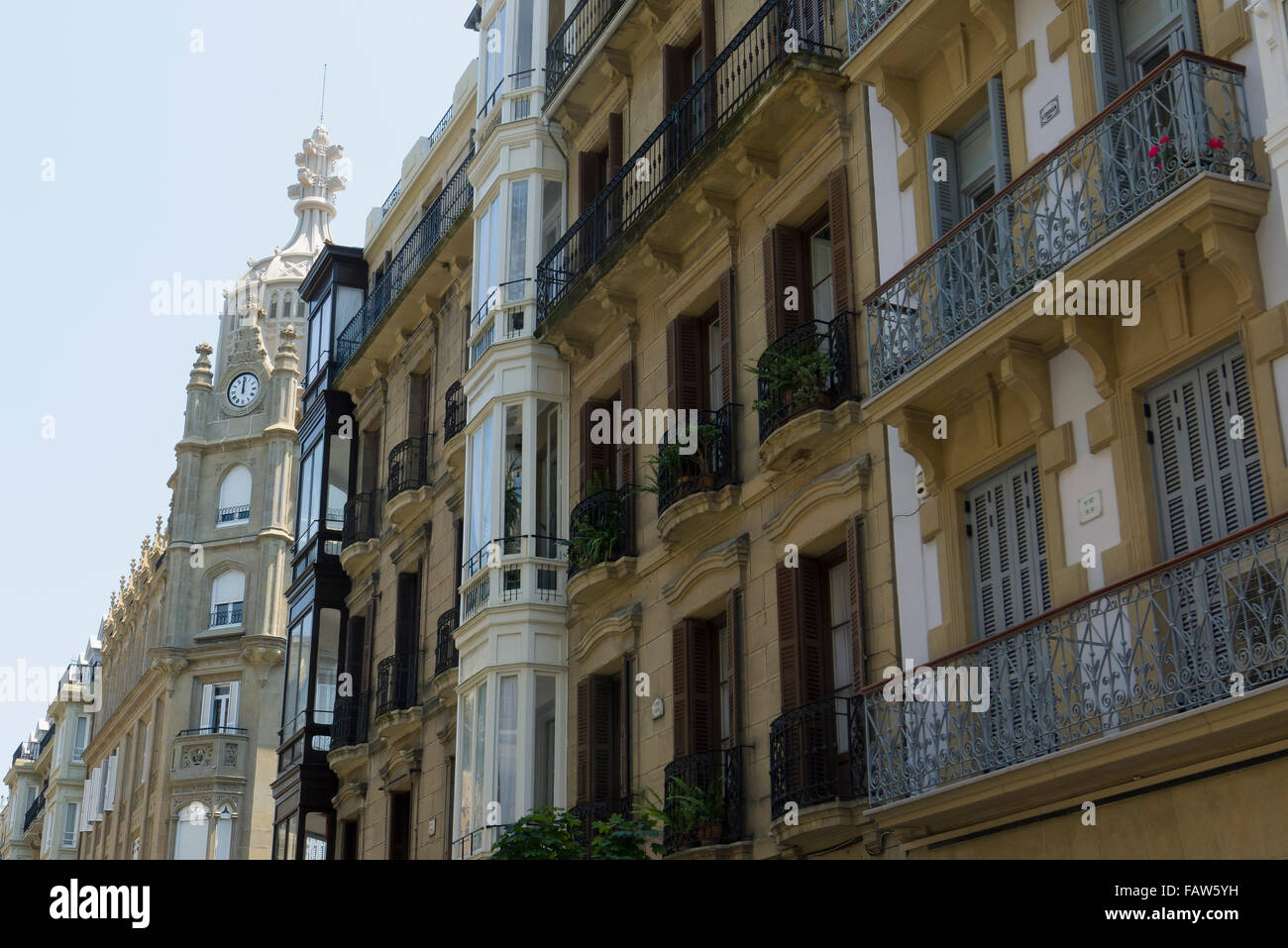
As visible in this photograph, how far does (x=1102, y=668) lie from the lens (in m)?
12.2

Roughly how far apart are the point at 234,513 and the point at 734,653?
1879 inches

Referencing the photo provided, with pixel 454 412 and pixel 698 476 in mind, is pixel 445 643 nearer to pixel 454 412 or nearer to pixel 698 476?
pixel 454 412

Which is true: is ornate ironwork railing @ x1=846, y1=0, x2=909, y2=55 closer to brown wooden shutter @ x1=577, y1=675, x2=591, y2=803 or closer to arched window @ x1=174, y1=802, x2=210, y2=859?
brown wooden shutter @ x1=577, y1=675, x2=591, y2=803

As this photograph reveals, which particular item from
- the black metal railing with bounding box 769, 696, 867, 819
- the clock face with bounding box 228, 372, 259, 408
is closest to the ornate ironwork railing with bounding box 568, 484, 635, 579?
the black metal railing with bounding box 769, 696, 867, 819

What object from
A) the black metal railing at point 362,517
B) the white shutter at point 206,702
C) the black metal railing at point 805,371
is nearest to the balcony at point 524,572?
the black metal railing at point 805,371

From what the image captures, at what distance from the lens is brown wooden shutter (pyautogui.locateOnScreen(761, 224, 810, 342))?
1875 cm

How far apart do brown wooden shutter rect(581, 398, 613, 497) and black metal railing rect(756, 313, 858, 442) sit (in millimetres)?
4940

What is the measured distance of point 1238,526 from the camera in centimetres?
1219

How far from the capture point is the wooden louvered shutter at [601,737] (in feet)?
70.5

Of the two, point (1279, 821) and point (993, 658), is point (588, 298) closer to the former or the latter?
point (993, 658)

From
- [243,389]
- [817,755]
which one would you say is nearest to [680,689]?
[817,755]
